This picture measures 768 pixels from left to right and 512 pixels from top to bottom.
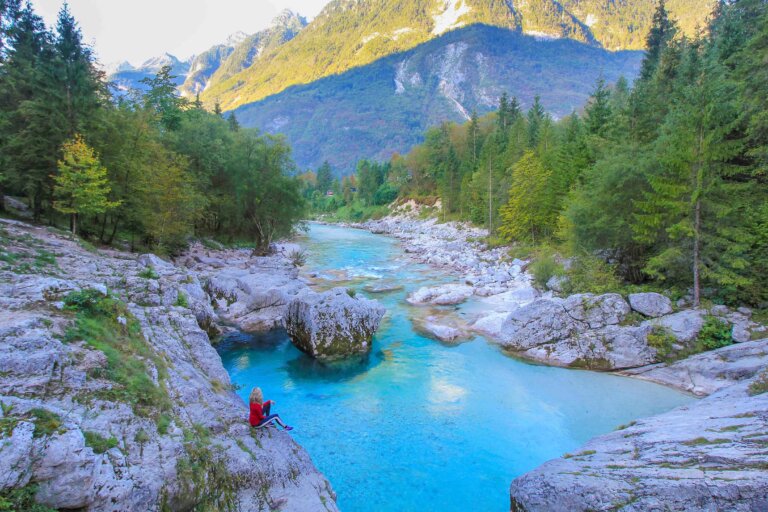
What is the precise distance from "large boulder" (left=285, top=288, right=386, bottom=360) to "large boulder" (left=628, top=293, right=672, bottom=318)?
11.4 metres

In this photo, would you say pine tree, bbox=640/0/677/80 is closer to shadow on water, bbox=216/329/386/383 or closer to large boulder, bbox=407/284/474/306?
large boulder, bbox=407/284/474/306

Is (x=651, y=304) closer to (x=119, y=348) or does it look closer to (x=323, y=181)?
(x=119, y=348)

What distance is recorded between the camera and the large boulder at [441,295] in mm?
23672

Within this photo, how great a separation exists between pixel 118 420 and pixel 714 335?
1833 centimetres

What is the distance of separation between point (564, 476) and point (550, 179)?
3518 cm

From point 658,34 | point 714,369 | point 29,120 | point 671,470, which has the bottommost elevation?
point 714,369

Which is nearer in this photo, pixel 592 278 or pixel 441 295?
pixel 592 278

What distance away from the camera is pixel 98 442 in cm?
534

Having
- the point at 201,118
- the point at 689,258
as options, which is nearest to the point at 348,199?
the point at 201,118

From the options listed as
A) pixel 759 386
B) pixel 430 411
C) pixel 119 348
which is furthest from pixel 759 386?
pixel 119 348

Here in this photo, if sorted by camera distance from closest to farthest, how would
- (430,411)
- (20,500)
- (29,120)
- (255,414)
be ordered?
(20,500), (255,414), (430,411), (29,120)

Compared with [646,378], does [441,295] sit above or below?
above

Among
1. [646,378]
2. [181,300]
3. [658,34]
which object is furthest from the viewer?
[658,34]

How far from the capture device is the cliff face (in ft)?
15.7
